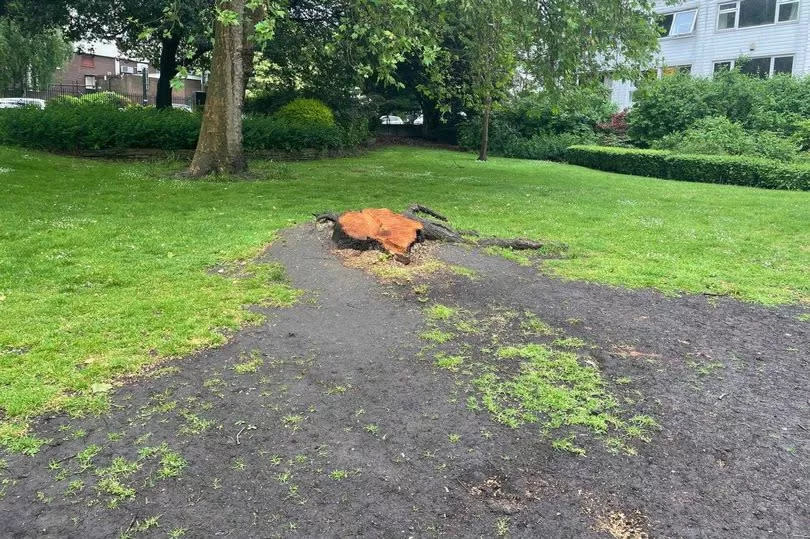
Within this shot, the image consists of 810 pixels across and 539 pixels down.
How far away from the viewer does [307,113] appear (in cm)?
2012

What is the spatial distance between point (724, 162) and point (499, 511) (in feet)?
55.3

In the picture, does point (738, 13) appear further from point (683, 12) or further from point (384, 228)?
point (384, 228)

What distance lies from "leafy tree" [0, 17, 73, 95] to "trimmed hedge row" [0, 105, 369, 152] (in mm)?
26824

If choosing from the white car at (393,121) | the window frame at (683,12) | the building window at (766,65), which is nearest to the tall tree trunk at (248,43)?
the white car at (393,121)

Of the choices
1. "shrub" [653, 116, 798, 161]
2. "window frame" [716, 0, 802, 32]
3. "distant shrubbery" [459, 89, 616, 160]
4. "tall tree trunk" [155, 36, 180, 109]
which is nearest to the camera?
"shrub" [653, 116, 798, 161]

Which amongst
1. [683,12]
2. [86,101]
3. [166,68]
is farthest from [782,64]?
[86,101]

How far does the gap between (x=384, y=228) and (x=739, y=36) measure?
27.5 meters

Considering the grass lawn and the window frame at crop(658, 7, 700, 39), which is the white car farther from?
the grass lawn

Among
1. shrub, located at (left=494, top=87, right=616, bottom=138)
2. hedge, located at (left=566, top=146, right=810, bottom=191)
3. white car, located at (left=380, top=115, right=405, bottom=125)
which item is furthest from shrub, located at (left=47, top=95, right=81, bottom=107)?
hedge, located at (left=566, top=146, right=810, bottom=191)

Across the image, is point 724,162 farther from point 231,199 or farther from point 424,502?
point 424,502

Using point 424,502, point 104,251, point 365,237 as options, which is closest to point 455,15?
point 365,237

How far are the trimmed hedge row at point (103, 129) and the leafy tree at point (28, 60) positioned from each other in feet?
88.0

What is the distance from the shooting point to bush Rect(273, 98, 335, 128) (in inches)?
779

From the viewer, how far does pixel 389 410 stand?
344 cm
